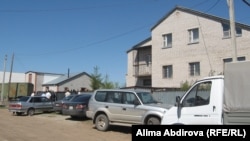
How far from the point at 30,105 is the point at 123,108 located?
1285 centimetres

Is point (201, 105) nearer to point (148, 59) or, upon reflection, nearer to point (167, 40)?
point (167, 40)

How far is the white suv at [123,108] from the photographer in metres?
14.8

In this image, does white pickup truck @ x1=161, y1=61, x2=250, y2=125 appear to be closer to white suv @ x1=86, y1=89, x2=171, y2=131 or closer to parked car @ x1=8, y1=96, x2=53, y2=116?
white suv @ x1=86, y1=89, x2=171, y2=131

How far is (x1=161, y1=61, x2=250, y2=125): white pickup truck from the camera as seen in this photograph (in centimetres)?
836

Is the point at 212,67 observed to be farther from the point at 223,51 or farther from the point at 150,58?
the point at 150,58

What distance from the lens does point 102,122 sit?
16.5m

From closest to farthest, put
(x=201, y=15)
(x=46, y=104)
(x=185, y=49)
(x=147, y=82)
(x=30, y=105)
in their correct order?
(x=30, y=105), (x=46, y=104), (x=201, y=15), (x=185, y=49), (x=147, y=82)

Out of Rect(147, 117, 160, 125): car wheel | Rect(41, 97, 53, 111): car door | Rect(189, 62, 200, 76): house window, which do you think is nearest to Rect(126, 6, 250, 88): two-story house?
Rect(189, 62, 200, 76): house window

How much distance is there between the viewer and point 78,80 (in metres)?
70.9

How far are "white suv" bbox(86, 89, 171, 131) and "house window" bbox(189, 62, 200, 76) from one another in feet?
47.6

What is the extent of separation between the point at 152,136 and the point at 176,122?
14.5ft

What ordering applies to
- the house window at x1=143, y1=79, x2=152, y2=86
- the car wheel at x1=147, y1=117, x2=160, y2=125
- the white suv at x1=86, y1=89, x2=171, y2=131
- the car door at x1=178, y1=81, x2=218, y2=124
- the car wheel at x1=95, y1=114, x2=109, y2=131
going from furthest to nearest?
the house window at x1=143, y1=79, x2=152, y2=86
the car wheel at x1=95, y1=114, x2=109, y2=131
the white suv at x1=86, y1=89, x2=171, y2=131
the car wheel at x1=147, y1=117, x2=160, y2=125
the car door at x1=178, y1=81, x2=218, y2=124

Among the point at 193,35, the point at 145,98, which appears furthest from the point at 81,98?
the point at 193,35

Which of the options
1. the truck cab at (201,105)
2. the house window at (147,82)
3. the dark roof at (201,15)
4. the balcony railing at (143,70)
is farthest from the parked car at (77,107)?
the house window at (147,82)
